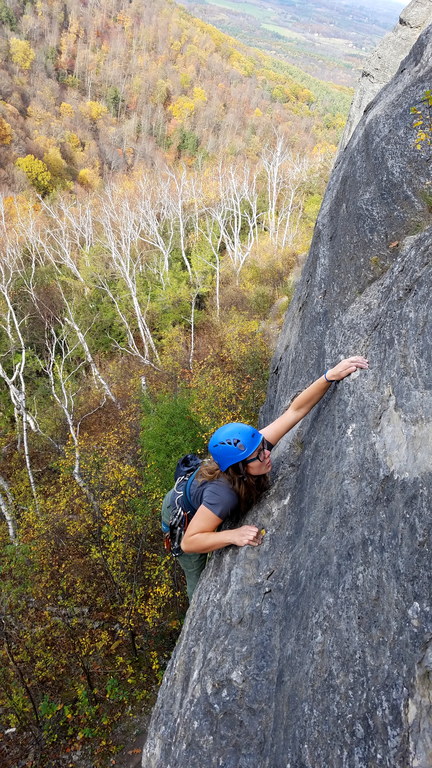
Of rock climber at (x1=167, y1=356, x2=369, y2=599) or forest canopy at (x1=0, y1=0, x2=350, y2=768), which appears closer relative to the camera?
rock climber at (x1=167, y1=356, x2=369, y2=599)

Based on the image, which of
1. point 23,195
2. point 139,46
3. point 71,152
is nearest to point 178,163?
point 71,152

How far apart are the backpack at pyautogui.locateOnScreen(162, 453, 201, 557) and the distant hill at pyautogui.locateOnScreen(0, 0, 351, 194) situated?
219 ft

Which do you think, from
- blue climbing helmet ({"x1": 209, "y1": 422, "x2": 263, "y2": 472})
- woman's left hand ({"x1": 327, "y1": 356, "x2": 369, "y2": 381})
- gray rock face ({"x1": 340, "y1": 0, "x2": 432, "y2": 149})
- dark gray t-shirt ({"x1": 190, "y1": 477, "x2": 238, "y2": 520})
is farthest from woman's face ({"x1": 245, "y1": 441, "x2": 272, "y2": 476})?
gray rock face ({"x1": 340, "y1": 0, "x2": 432, "y2": 149})

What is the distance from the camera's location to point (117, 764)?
36.2ft

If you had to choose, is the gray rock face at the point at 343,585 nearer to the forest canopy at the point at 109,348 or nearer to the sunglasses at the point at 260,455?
the sunglasses at the point at 260,455

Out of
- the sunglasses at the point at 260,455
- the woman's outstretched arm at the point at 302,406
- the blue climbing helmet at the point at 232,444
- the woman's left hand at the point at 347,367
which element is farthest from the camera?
the woman's outstretched arm at the point at 302,406

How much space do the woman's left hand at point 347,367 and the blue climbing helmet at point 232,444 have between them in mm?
1301

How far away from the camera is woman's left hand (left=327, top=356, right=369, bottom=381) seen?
15.8 feet

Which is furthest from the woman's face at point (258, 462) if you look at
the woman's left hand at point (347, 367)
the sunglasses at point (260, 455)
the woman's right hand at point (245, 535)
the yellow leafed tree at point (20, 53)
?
the yellow leafed tree at point (20, 53)

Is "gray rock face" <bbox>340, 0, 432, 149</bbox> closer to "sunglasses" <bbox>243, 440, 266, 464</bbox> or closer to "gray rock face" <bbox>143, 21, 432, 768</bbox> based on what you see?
"gray rock face" <bbox>143, 21, 432, 768</bbox>

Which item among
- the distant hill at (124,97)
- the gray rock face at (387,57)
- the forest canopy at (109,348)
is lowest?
the forest canopy at (109,348)

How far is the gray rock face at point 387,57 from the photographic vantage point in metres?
15.1

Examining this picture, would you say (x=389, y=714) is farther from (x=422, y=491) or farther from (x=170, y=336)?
(x=170, y=336)

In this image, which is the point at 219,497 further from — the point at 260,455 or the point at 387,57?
the point at 387,57
